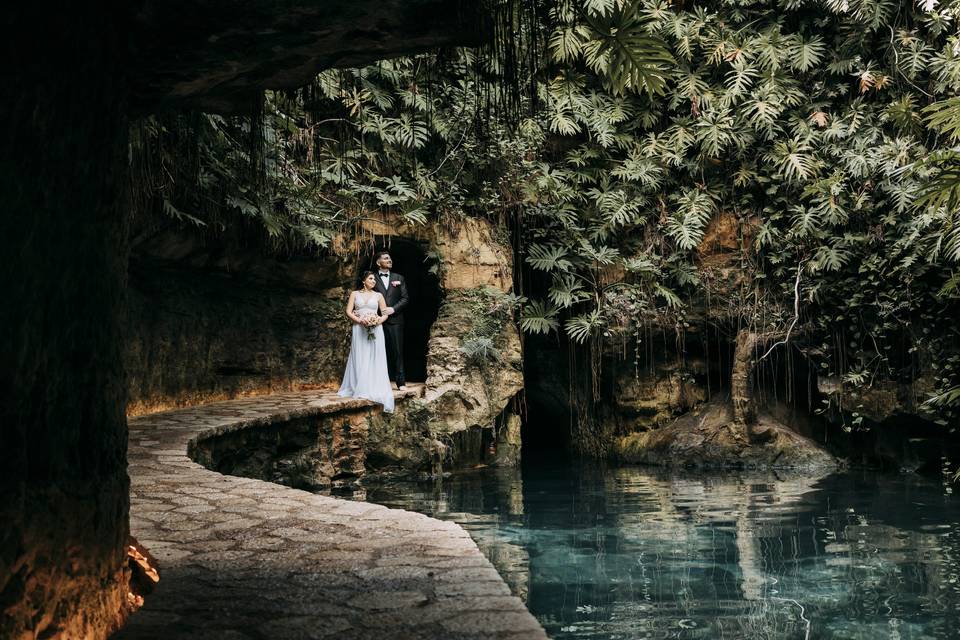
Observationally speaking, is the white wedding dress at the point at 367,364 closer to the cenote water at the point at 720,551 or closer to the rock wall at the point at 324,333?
the rock wall at the point at 324,333

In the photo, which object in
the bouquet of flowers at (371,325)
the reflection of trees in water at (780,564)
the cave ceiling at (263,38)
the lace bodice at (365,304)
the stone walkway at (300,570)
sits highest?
the cave ceiling at (263,38)

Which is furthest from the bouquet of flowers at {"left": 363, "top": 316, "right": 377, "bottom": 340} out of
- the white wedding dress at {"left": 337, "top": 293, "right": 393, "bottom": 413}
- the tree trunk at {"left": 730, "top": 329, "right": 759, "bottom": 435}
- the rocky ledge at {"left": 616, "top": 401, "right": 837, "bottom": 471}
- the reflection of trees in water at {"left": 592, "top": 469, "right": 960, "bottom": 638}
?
the tree trunk at {"left": 730, "top": 329, "right": 759, "bottom": 435}

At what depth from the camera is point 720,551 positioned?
23.6 feet

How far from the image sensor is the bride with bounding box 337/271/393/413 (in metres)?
11.4

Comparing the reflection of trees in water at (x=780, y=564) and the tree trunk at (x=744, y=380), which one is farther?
the tree trunk at (x=744, y=380)

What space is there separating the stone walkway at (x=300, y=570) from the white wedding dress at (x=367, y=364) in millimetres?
5445

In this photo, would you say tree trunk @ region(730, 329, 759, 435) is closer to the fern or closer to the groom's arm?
the fern

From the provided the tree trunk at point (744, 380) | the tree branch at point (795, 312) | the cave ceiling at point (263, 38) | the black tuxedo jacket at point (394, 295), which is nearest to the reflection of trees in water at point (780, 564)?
the tree trunk at point (744, 380)

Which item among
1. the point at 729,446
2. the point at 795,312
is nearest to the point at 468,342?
the point at 729,446

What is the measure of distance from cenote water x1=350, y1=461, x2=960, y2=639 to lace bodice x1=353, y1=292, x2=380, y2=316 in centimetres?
251

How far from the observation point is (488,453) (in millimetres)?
13055

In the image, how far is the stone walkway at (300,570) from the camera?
2844 millimetres

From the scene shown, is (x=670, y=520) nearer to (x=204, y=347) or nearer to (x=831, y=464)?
(x=831, y=464)

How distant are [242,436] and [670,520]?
476 cm
